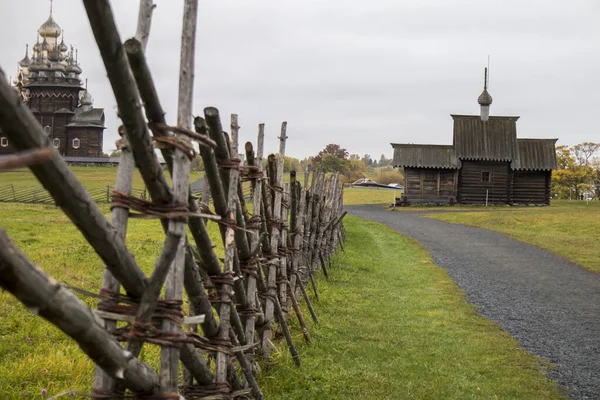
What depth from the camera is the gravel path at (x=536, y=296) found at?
8.73 metres

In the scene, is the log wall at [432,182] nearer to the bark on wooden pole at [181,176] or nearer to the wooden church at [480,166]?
the wooden church at [480,166]

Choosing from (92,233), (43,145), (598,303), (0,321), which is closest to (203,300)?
(92,233)

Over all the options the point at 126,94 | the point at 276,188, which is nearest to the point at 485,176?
the point at 276,188

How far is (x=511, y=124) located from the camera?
1914 inches

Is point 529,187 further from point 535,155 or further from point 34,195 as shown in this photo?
point 34,195

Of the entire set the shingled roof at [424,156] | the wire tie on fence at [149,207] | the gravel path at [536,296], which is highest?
the shingled roof at [424,156]

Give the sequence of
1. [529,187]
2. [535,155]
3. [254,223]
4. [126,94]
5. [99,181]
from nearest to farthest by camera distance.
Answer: [126,94] < [254,223] < [535,155] < [529,187] < [99,181]

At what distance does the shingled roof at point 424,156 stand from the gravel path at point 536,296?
2068 cm

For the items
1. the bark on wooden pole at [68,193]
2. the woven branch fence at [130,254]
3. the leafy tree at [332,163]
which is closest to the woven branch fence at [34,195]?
the woven branch fence at [130,254]

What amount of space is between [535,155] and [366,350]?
42.1 m

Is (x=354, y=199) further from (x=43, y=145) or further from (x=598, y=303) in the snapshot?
(x=43, y=145)

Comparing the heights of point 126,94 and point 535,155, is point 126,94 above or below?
below

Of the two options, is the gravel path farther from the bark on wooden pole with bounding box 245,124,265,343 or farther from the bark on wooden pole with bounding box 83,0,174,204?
the bark on wooden pole with bounding box 83,0,174,204

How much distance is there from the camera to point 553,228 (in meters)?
31.3
